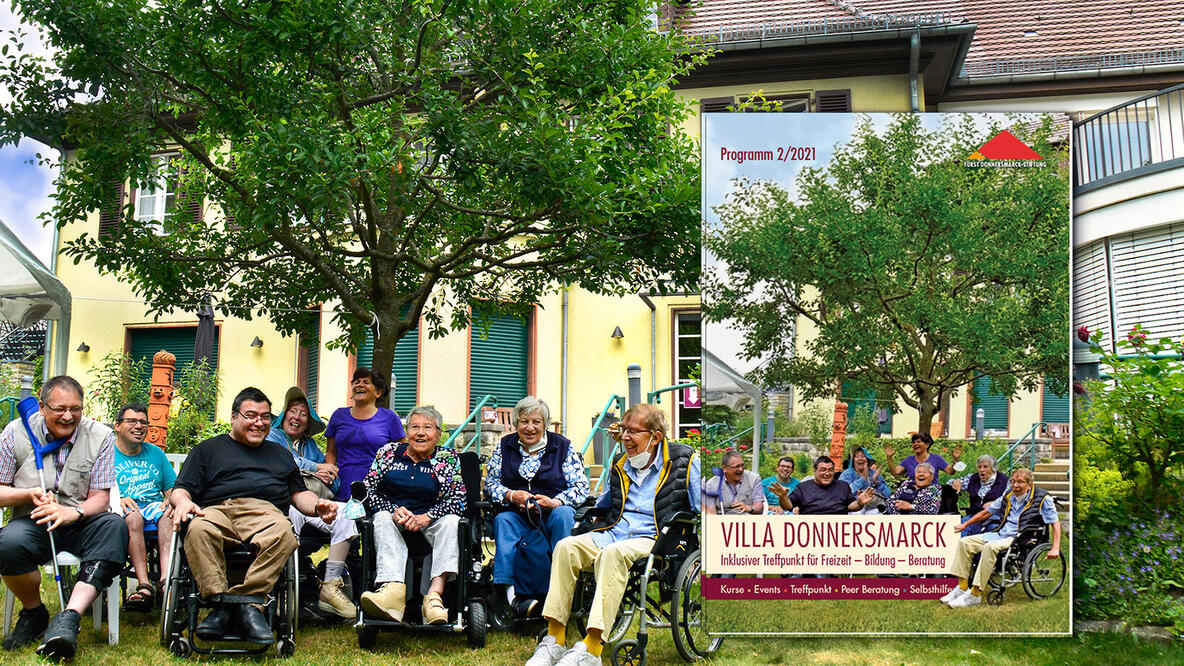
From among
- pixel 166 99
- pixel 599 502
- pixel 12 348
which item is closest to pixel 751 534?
pixel 599 502

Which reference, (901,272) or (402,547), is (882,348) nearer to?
(901,272)

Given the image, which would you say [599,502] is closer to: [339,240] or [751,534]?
[751,534]

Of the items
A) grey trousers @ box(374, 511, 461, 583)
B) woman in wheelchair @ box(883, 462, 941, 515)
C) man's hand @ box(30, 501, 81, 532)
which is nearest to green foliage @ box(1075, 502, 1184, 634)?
woman in wheelchair @ box(883, 462, 941, 515)

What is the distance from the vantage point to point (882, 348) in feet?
18.7

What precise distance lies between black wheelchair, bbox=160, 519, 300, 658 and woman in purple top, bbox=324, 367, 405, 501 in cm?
128

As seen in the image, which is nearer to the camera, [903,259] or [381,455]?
[903,259]

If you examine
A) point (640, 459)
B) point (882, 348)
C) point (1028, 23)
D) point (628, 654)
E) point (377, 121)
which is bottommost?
point (628, 654)

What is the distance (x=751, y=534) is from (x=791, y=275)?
136 centimetres

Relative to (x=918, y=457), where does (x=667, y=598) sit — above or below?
below

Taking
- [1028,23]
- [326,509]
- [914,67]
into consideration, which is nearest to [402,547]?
[326,509]

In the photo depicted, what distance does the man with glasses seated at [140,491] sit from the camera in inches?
248

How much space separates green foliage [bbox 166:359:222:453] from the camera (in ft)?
49.6

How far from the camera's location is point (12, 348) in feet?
64.5

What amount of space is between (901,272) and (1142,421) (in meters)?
2.02
